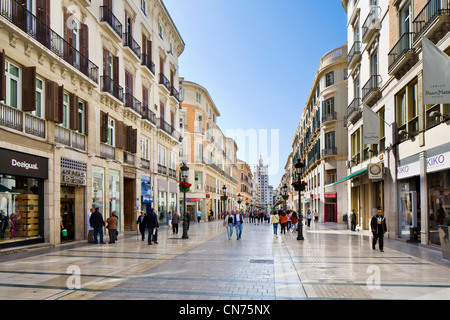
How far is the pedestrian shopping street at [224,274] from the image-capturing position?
7.66 meters

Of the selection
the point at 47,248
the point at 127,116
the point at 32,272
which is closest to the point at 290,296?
the point at 32,272

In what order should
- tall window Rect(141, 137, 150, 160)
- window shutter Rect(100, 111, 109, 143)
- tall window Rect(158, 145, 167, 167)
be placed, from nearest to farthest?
window shutter Rect(100, 111, 109, 143) < tall window Rect(141, 137, 150, 160) < tall window Rect(158, 145, 167, 167)

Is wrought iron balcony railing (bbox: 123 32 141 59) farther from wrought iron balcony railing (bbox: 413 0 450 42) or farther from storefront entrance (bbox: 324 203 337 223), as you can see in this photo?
storefront entrance (bbox: 324 203 337 223)

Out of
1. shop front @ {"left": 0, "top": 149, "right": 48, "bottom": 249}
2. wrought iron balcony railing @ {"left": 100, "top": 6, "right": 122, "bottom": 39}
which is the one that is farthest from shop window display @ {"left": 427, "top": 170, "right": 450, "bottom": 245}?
wrought iron balcony railing @ {"left": 100, "top": 6, "right": 122, "bottom": 39}

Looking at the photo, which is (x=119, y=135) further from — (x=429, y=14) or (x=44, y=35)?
(x=429, y=14)

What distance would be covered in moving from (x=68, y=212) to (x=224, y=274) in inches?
478

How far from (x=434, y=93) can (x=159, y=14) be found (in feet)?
89.2

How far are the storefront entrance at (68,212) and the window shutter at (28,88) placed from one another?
4976 mm

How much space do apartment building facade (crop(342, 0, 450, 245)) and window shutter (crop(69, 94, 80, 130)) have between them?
49.7 feet

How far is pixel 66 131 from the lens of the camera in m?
18.2

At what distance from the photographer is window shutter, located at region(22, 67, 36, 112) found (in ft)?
48.1

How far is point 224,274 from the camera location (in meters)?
9.80

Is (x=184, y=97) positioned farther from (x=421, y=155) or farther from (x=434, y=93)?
(x=434, y=93)

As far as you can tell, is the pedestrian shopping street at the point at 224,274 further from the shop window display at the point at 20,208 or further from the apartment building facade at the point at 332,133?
the apartment building facade at the point at 332,133
